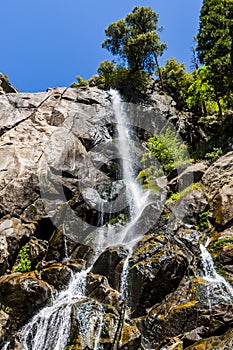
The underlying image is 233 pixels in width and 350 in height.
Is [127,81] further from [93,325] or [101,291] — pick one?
[93,325]

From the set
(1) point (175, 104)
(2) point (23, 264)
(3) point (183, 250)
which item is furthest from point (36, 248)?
(1) point (175, 104)

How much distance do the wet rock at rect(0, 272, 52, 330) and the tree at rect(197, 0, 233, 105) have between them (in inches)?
698

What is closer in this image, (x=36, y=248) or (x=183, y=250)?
(x=183, y=250)

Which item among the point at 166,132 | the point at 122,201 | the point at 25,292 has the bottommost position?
the point at 25,292

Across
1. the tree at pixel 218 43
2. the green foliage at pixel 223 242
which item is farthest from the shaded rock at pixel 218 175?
the tree at pixel 218 43

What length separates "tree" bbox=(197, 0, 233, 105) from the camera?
23141 mm

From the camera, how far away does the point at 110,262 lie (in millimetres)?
14312

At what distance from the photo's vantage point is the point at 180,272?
13.1 m

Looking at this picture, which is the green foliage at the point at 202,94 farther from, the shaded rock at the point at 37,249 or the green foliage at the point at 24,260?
the green foliage at the point at 24,260

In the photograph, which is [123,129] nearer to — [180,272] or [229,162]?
[229,162]

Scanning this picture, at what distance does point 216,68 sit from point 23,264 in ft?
57.0

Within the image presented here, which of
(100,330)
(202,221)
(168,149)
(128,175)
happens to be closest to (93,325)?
(100,330)

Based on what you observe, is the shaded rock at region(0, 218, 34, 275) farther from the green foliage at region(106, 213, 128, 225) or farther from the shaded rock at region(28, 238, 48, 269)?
the green foliage at region(106, 213, 128, 225)

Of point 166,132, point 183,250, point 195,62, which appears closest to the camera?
point 183,250
